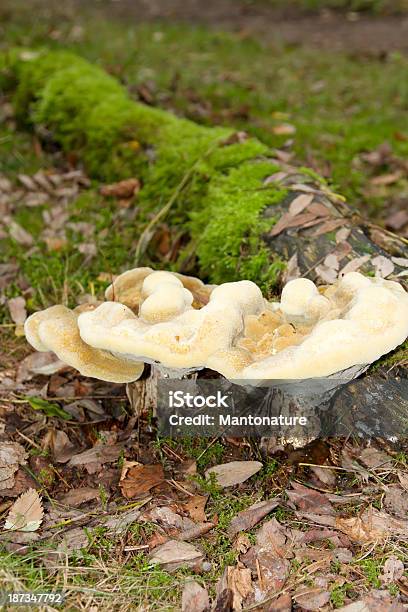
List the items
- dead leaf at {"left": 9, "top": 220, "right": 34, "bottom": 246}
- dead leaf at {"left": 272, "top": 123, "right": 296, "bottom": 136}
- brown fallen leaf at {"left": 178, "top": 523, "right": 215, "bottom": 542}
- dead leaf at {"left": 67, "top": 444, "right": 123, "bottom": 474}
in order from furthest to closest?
dead leaf at {"left": 272, "top": 123, "right": 296, "bottom": 136} < dead leaf at {"left": 9, "top": 220, "right": 34, "bottom": 246} < dead leaf at {"left": 67, "top": 444, "right": 123, "bottom": 474} < brown fallen leaf at {"left": 178, "top": 523, "right": 215, "bottom": 542}

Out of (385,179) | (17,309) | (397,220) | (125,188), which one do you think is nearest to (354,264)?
(397,220)

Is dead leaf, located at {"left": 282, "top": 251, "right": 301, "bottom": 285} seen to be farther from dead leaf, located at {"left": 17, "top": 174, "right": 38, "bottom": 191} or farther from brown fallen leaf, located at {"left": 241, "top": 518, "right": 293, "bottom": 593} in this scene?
dead leaf, located at {"left": 17, "top": 174, "right": 38, "bottom": 191}

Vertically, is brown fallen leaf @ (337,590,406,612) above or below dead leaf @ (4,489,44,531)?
above

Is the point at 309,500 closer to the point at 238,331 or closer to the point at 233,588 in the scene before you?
the point at 233,588

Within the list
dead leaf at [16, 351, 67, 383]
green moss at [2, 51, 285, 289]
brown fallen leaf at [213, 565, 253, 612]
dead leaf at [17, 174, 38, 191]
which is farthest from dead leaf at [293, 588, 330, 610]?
dead leaf at [17, 174, 38, 191]

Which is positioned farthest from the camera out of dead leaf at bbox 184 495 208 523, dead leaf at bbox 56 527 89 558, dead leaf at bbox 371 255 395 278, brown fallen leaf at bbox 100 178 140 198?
brown fallen leaf at bbox 100 178 140 198

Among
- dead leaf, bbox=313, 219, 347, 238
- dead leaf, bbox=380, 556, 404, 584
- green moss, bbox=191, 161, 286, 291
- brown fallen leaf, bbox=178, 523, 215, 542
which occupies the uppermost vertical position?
dead leaf, bbox=313, 219, 347, 238

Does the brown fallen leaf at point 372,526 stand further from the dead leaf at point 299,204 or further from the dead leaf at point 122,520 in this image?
the dead leaf at point 299,204

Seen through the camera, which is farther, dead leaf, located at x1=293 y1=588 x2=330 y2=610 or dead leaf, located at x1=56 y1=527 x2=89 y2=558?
dead leaf, located at x1=56 y1=527 x2=89 y2=558
